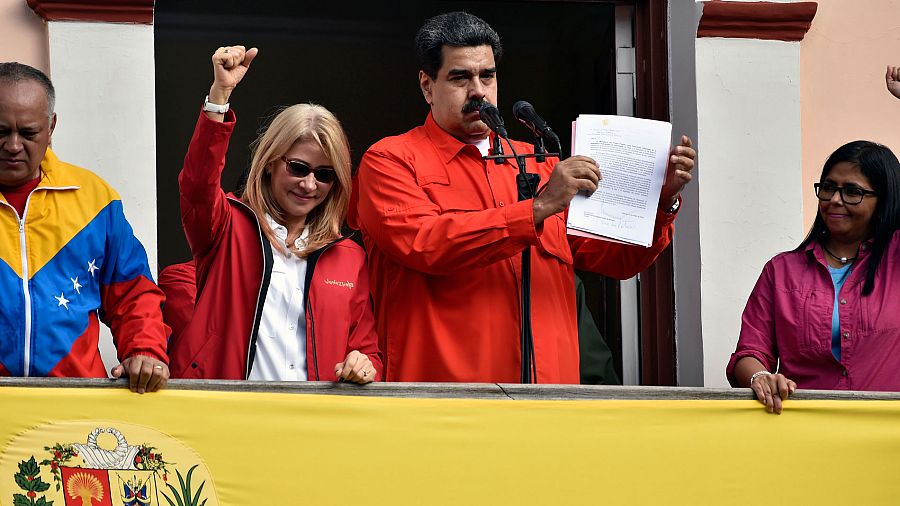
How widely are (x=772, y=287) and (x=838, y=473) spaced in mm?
756

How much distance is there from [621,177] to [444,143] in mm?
640

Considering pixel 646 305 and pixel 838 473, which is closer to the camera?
pixel 838 473

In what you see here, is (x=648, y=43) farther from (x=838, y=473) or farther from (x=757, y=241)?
(x=838, y=473)

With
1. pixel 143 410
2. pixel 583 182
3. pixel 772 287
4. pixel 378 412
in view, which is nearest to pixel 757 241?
pixel 772 287

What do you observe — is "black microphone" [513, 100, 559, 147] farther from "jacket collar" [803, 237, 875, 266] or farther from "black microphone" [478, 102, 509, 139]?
"jacket collar" [803, 237, 875, 266]

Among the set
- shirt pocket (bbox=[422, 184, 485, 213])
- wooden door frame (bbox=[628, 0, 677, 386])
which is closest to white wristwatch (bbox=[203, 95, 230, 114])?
shirt pocket (bbox=[422, 184, 485, 213])

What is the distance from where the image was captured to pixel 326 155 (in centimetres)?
509

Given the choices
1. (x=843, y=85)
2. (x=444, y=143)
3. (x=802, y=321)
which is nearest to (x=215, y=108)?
(x=444, y=143)

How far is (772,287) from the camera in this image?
5.07m

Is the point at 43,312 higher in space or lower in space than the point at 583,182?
lower

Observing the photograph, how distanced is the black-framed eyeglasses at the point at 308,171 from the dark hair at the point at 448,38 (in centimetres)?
49

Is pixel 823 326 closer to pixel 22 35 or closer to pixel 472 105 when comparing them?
pixel 472 105

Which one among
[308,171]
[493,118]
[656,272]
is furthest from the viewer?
[656,272]

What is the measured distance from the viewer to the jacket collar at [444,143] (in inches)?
203
